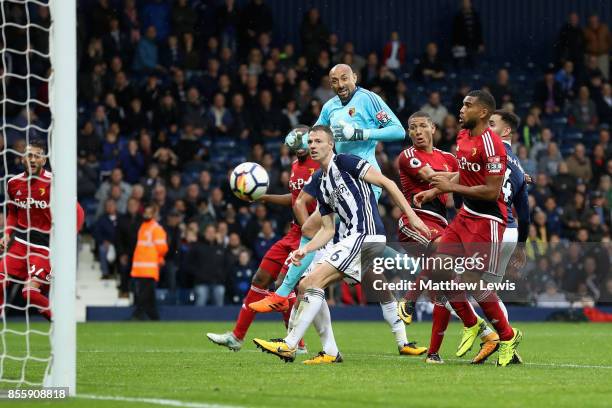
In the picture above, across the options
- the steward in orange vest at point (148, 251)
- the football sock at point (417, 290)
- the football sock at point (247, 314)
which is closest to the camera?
the football sock at point (417, 290)

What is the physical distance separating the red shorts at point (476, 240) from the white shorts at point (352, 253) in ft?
2.15

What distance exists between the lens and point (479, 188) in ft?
33.8

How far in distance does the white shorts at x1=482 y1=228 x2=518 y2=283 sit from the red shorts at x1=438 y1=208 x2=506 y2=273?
45mm

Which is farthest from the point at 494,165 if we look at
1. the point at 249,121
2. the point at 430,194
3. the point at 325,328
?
the point at 249,121

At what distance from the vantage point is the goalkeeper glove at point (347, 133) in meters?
11.3

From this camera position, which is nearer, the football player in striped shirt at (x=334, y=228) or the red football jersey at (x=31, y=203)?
the football player in striped shirt at (x=334, y=228)

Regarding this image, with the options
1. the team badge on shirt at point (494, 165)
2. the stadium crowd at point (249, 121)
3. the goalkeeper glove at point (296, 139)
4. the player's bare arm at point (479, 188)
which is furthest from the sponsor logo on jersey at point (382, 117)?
the stadium crowd at point (249, 121)

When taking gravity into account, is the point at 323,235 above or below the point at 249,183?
below

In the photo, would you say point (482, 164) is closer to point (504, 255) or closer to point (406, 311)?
point (504, 255)

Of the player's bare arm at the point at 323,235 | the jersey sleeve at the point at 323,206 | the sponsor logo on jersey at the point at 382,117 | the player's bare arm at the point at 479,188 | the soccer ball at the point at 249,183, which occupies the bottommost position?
the player's bare arm at the point at 323,235

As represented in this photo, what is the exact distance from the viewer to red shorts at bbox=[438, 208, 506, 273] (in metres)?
10.5

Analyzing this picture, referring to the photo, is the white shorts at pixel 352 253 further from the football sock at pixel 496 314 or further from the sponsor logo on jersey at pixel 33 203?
the sponsor logo on jersey at pixel 33 203

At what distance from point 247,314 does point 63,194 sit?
14.4 feet

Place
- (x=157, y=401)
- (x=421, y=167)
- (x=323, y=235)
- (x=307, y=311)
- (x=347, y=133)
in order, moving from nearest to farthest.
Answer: (x=157, y=401) < (x=307, y=311) < (x=323, y=235) < (x=347, y=133) < (x=421, y=167)
